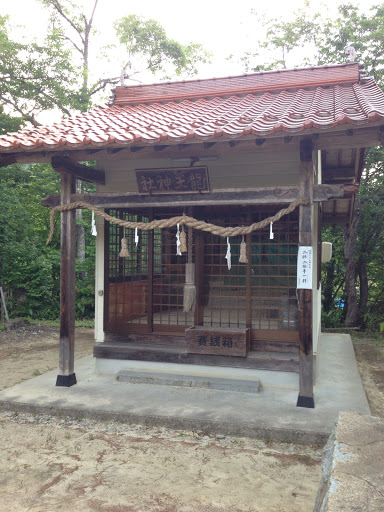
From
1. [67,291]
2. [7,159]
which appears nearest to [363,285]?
[67,291]

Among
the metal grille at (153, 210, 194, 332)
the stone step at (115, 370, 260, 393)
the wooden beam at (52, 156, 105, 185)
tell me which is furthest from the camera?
the metal grille at (153, 210, 194, 332)

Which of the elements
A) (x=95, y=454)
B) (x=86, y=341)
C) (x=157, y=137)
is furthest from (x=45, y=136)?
(x=86, y=341)

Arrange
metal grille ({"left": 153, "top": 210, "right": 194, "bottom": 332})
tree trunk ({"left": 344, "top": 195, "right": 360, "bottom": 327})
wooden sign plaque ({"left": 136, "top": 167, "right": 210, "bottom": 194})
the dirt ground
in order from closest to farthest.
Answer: the dirt ground, wooden sign plaque ({"left": 136, "top": 167, "right": 210, "bottom": 194}), metal grille ({"left": 153, "top": 210, "right": 194, "bottom": 332}), tree trunk ({"left": 344, "top": 195, "right": 360, "bottom": 327})

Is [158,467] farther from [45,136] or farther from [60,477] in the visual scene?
[45,136]

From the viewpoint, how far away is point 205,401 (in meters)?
5.97

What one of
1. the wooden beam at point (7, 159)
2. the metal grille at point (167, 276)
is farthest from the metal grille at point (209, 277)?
the wooden beam at point (7, 159)

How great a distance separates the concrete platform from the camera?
16.7ft

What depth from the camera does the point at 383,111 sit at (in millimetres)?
5020

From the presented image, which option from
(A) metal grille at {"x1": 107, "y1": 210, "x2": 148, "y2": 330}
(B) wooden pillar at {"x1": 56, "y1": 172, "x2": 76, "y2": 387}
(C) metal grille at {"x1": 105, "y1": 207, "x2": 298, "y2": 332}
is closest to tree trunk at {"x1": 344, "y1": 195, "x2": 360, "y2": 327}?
(C) metal grille at {"x1": 105, "y1": 207, "x2": 298, "y2": 332}

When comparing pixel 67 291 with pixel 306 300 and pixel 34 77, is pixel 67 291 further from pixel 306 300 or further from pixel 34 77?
pixel 34 77

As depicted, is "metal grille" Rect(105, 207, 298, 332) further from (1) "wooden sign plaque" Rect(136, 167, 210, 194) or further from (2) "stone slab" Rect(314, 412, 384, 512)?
(2) "stone slab" Rect(314, 412, 384, 512)

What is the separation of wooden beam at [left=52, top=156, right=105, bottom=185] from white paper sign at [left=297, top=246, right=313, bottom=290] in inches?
147

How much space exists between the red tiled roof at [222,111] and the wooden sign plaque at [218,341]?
3.13 m

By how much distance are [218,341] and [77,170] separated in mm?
3622
